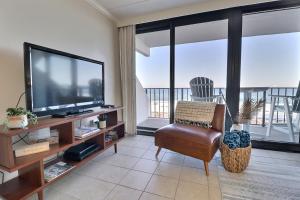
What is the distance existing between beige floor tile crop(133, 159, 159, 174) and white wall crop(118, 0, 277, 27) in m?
2.31

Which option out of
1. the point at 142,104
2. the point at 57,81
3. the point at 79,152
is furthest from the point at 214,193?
the point at 142,104

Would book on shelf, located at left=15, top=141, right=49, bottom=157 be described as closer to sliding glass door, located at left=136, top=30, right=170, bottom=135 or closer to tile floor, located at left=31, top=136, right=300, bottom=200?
tile floor, located at left=31, top=136, right=300, bottom=200

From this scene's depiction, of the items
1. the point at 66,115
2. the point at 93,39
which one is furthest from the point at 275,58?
the point at 66,115

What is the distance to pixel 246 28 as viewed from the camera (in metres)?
2.63

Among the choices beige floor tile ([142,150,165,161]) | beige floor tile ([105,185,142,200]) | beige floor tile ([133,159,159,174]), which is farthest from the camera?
beige floor tile ([142,150,165,161])

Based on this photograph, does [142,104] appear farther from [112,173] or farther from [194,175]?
[194,175]

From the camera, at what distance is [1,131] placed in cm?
112

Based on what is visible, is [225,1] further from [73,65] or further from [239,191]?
[239,191]

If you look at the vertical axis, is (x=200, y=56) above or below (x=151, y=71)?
above

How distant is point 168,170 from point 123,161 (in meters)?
0.59

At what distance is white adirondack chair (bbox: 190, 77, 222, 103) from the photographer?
2844mm

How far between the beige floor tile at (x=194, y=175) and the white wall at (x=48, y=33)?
1752 mm

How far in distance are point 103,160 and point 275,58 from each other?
3024 millimetres

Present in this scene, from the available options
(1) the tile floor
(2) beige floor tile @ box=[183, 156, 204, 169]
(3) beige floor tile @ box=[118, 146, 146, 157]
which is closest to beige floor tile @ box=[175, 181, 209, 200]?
(1) the tile floor
